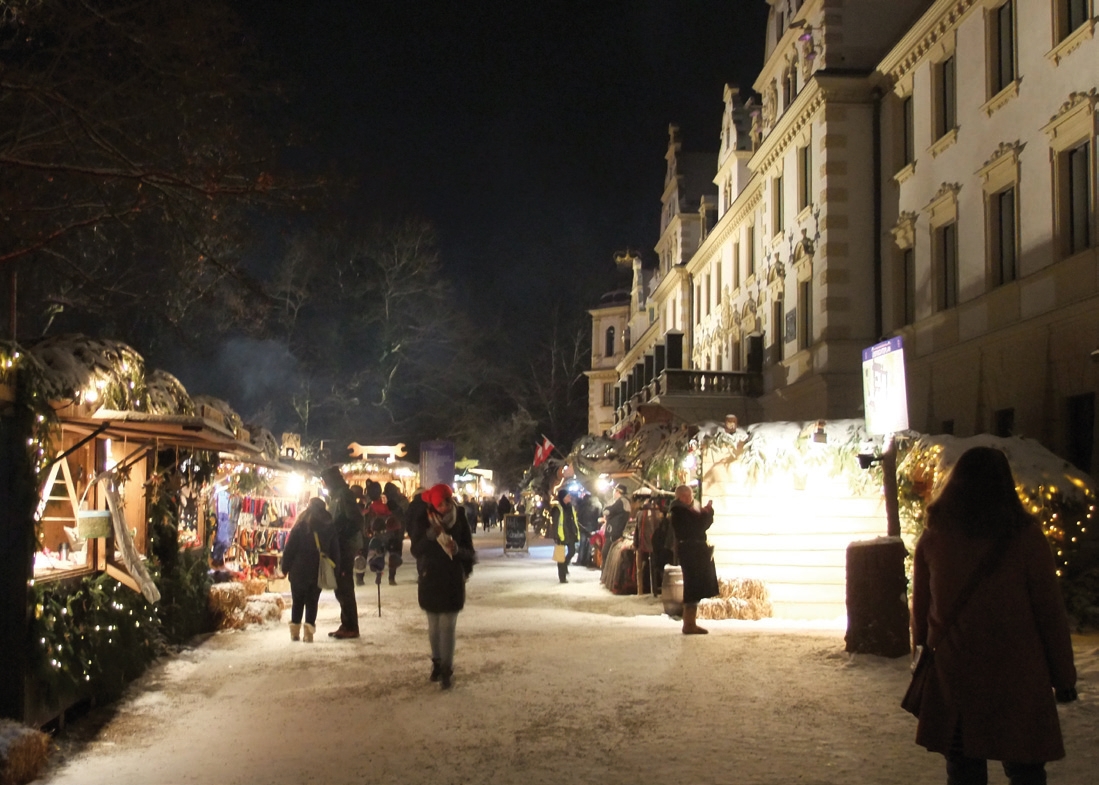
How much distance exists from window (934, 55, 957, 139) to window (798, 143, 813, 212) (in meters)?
5.78

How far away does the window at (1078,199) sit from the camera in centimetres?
1633

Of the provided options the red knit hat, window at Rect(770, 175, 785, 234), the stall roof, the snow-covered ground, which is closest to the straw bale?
the snow-covered ground

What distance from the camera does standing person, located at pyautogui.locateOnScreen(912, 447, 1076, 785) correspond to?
411 centimetres

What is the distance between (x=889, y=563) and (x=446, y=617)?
15.1 feet

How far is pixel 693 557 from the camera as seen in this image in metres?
13.0

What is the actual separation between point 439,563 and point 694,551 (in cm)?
441

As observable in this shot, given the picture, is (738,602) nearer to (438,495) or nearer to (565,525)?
(438,495)

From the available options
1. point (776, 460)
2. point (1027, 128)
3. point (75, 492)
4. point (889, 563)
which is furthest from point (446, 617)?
point (1027, 128)

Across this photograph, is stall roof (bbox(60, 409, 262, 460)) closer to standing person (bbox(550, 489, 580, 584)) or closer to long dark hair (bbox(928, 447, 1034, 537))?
long dark hair (bbox(928, 447, 1034, 537))

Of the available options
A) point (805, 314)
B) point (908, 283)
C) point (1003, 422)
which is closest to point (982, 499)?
point (1003, 422)

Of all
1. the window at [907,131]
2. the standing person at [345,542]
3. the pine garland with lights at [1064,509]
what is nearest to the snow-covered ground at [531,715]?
the standing person at [345,542]

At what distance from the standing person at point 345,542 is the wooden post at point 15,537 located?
5.71m

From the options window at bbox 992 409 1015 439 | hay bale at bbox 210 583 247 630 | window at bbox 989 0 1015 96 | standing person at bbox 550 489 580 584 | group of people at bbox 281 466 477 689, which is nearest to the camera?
group of people at bbox 281 466 477 689

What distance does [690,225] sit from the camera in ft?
152
